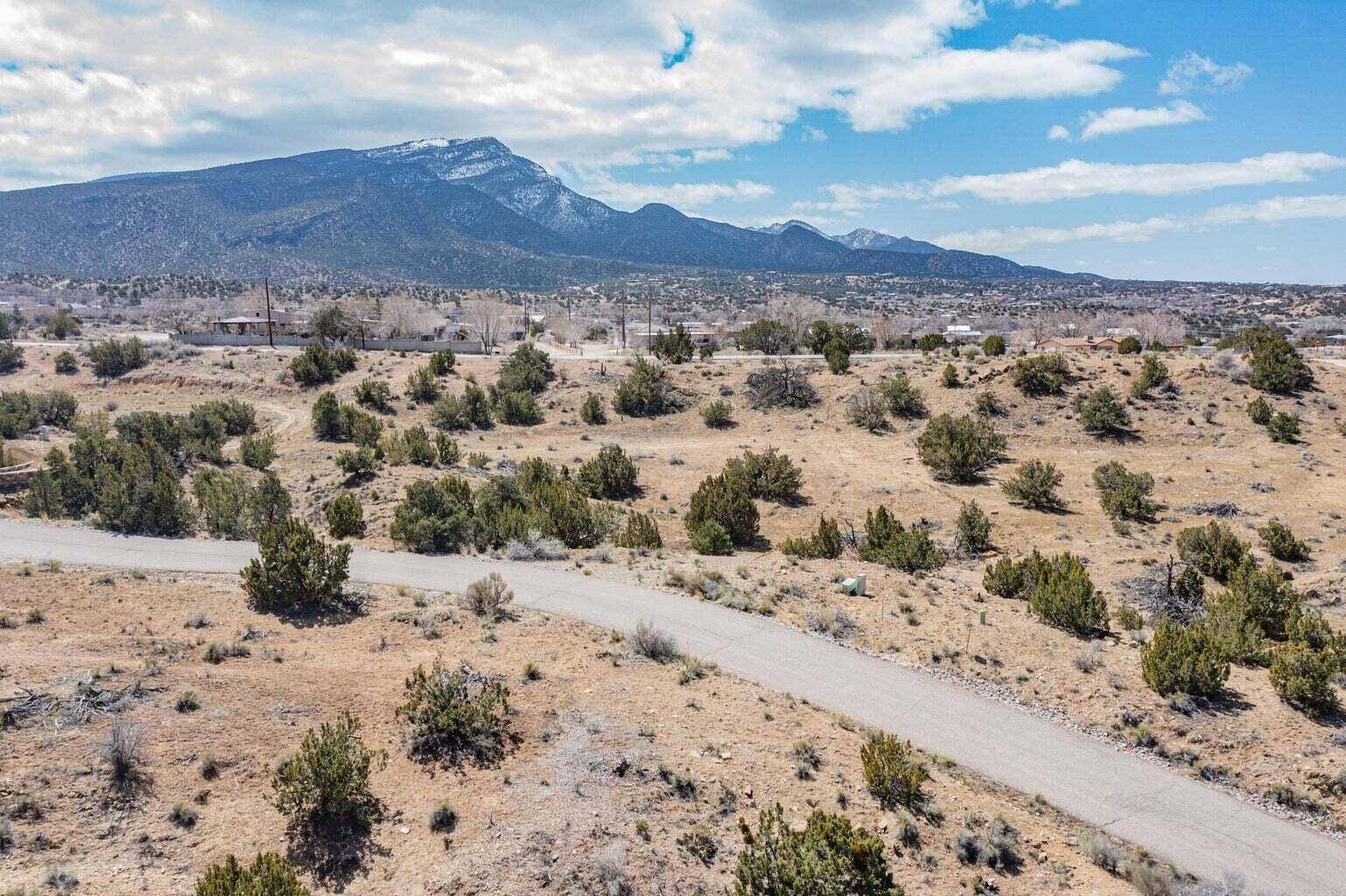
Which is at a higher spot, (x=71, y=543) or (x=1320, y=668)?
(x=1320, y=668)

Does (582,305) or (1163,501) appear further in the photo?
(582,305)

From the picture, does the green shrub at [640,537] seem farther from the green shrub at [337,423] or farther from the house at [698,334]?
the house at [698,334]

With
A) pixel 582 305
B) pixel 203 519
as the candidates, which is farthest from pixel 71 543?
pixel 582 305

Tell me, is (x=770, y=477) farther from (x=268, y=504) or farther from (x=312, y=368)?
(x=312, y=368)

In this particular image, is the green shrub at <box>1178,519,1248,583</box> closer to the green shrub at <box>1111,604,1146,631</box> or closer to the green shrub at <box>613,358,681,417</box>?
the green shrub at <box>1111,604,1146,631</box>

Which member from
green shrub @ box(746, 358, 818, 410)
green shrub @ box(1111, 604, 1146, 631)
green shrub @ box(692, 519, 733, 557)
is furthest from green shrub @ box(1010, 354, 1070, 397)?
green shrub @ box(1111, 604, 1146, 631)

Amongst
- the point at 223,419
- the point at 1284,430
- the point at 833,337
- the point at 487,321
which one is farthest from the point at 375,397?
the point at 1284,430

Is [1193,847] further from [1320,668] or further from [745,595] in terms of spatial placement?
[745,595]
